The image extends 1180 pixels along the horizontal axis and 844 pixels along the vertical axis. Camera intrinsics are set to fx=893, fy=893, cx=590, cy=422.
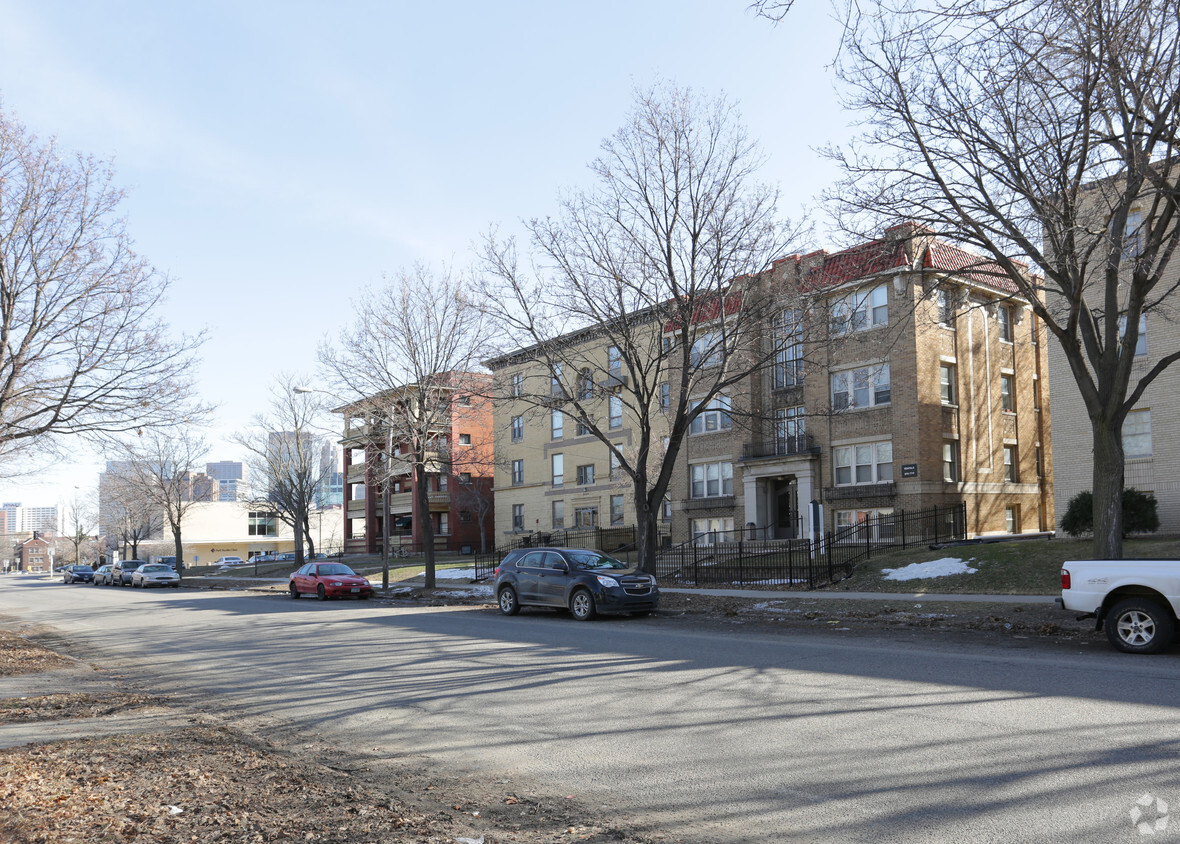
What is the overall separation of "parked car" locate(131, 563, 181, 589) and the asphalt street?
1259 inches

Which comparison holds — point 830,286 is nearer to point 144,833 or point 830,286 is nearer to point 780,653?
point 780,653

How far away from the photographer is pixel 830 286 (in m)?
22.7

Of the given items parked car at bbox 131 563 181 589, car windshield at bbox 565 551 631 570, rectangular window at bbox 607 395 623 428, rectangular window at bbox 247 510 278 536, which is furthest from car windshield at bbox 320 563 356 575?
rectangular window at bbox 247 510 278 536

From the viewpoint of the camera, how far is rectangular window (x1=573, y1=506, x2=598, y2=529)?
159ft

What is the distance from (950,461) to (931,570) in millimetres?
12245

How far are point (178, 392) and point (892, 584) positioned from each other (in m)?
16.9

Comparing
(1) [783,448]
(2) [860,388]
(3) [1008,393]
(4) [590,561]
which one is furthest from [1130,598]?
(3) [1008,393]

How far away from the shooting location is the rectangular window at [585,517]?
48.4 metres

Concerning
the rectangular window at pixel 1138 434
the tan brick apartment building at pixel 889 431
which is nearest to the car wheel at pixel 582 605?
the tan brick apartment building at pixel 889 431

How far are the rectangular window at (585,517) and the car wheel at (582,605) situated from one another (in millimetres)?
28732

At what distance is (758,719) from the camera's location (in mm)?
8273

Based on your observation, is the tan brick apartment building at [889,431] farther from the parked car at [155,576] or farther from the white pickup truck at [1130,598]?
the parked car at [155,576]

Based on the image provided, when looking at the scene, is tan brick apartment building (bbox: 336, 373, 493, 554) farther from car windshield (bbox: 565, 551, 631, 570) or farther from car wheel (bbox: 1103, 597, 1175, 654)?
car wheel (bbox: 1103, 597, 1175, 654)

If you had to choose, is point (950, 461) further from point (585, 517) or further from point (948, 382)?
point (585, 517)
